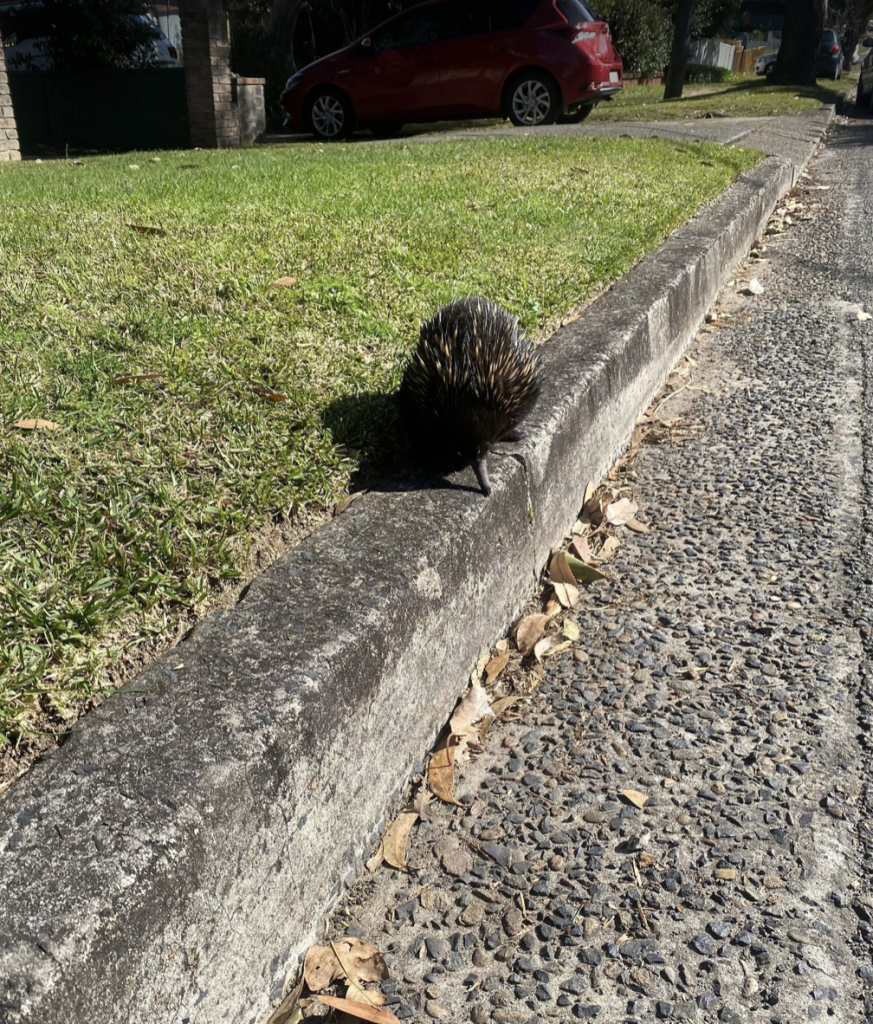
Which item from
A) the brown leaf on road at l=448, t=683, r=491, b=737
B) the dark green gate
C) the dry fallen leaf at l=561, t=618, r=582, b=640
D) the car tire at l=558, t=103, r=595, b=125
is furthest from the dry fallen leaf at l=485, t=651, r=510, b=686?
the dark green gate

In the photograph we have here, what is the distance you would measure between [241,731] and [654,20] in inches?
1284

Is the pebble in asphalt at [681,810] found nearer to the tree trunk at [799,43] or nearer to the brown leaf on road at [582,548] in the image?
the brown leaf on road at [582,548]

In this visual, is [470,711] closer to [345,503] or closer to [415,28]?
[345,503]

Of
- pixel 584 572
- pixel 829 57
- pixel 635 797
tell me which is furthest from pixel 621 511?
pixel 829 57

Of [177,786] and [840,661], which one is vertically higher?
[177,786]

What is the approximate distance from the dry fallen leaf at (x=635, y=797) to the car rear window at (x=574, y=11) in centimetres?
1422

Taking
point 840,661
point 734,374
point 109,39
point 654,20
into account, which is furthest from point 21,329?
point 654,20

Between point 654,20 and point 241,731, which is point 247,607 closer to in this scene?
point 241,731

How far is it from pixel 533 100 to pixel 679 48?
8.29 meters

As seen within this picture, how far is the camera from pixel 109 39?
1838 cm

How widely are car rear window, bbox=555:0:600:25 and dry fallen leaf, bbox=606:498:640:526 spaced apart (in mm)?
12595

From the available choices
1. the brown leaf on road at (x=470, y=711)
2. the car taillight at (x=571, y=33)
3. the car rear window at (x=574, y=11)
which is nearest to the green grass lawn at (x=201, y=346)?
the brown leaf on road at (x=470, y=711)

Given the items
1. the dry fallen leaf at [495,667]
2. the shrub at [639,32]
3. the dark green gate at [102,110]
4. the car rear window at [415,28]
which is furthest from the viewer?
the shrub at [639,32]

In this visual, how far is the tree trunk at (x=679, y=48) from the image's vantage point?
20359 mm
